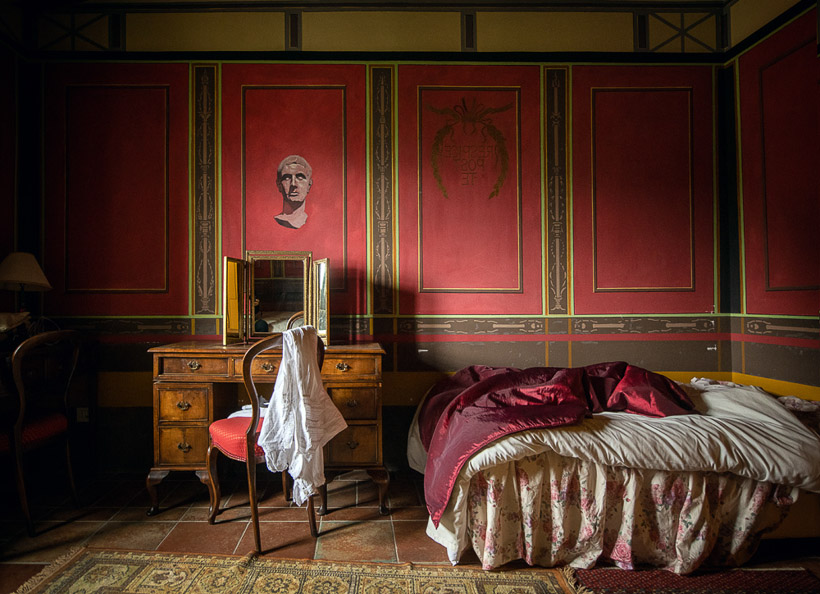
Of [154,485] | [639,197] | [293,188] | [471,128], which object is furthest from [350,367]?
[639,197]

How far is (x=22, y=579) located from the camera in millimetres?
2029

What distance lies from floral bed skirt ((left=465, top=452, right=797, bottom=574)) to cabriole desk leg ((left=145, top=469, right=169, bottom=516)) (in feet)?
5.87

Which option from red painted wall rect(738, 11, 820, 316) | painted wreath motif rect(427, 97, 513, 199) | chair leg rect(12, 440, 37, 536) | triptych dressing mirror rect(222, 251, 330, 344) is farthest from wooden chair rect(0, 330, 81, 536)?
red painted wall rect(738, 11, 820, 316)

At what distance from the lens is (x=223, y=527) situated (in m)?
2.51

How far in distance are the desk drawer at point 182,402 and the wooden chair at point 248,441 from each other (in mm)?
205

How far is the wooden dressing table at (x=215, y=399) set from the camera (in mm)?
Answer: 2727

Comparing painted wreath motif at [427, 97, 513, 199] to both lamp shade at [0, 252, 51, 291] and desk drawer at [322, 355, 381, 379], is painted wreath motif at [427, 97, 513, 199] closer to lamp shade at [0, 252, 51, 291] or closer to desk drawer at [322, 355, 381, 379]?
desk drawer at [322, 355, 381, 379]

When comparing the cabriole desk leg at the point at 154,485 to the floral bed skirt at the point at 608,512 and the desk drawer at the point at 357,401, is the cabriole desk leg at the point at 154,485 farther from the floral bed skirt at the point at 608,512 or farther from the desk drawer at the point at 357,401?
the floral bed skirt at the point at 608,512

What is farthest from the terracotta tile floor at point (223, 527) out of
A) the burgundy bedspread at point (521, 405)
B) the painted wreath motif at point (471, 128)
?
the painted wreath motif at point (471, 128)

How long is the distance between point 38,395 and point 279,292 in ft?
4.68

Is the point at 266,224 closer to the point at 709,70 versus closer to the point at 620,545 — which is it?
the point at 620,545

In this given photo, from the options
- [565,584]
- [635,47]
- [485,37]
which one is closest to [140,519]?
[565,584]

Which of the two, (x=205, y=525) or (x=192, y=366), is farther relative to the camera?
(x=192, y=366)

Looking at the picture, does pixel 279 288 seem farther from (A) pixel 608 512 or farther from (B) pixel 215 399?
(A) pixel 608 512
